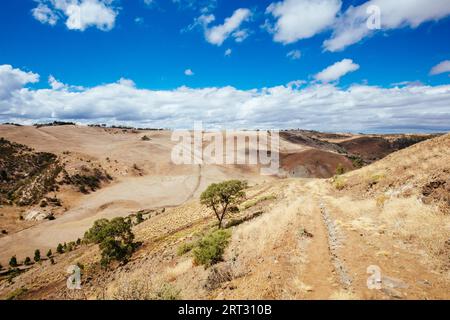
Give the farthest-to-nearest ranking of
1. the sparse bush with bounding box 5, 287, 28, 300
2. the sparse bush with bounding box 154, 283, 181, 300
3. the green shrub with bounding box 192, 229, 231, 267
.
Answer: the sparse bush with bounding box 5, 287, 28, 300 → the green shrub with bounding box 192, 229, 231, 267 → the sparse bush with bounding box 154, 283, 181, 300

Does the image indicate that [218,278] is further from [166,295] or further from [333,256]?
[333,256]

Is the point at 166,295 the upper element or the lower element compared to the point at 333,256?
upper

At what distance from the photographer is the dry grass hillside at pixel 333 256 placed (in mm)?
10086

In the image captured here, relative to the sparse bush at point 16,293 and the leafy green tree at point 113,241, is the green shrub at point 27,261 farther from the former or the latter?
the leafy green tree at point 113,241

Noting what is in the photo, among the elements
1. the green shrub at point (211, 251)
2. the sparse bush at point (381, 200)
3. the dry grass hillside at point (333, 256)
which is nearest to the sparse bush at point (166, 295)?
the dry grass hillside at point (333, 256)

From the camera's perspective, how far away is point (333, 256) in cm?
1371

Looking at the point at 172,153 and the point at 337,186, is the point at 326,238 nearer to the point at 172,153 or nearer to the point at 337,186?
the point at 337,186

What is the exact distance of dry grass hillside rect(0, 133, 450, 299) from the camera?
10086mm

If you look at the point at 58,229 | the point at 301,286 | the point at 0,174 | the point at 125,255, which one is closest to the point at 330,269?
the point at 301,286

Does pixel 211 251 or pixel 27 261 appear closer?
pixel 211 251

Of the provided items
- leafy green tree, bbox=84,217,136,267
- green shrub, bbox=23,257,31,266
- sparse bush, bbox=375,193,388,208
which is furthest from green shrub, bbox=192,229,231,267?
green shrub, bbox=23,257,31,266

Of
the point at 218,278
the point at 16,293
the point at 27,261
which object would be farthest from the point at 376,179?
the point at 27,261

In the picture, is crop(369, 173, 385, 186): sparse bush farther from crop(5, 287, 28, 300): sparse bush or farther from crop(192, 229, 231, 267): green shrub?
crop(5, 287, 28, 300): sparse bush
